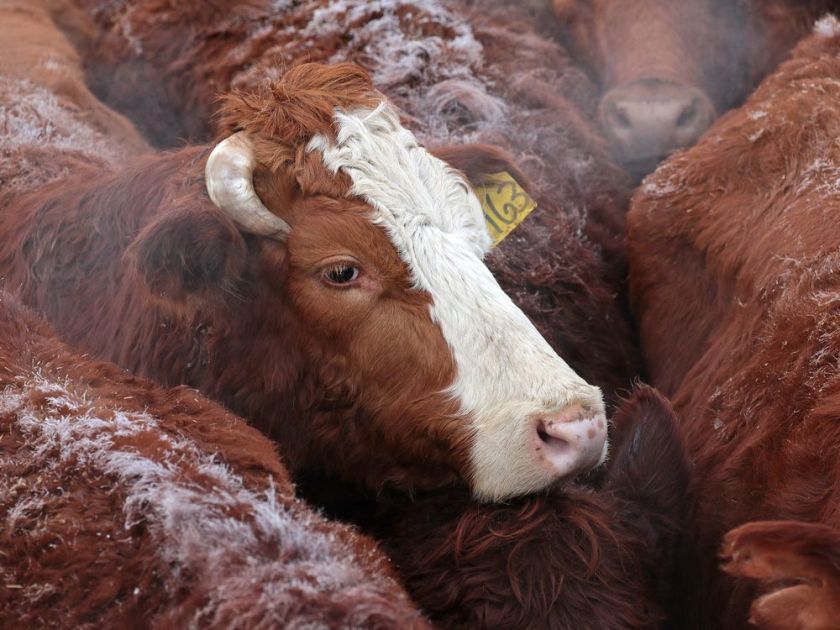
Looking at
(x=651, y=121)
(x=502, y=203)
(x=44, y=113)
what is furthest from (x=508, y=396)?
(x=44, y=113)

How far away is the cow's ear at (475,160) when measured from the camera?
3.08m

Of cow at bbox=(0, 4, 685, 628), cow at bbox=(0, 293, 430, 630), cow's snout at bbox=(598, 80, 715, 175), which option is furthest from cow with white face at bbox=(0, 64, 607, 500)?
cow's snout at bbox=(598, 80, 715, 175)

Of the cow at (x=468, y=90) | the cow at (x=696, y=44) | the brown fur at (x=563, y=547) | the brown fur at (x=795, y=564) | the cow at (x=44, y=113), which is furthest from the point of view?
the cow at (x=696, y=44)

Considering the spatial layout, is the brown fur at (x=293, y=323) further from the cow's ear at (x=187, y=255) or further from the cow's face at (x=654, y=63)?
the cow's face at (x=654, y=63)

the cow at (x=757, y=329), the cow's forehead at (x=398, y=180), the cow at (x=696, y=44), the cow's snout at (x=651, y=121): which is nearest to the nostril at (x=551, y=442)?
the cow at (x=757, y=329)

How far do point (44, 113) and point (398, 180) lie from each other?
1.98 meters

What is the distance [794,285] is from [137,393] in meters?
1.63

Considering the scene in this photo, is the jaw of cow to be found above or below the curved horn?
below

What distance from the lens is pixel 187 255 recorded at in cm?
243

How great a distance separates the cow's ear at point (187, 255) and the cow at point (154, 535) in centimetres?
51

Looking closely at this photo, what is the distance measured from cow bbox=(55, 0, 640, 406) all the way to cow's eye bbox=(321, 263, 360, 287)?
2.02 ft

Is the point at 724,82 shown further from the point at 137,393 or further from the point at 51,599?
the point at 51,599

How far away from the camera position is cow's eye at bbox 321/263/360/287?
248cm

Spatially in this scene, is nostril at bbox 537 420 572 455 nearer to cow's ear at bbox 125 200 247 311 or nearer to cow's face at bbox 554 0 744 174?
cow's ear at bbox 125 200 247 311
